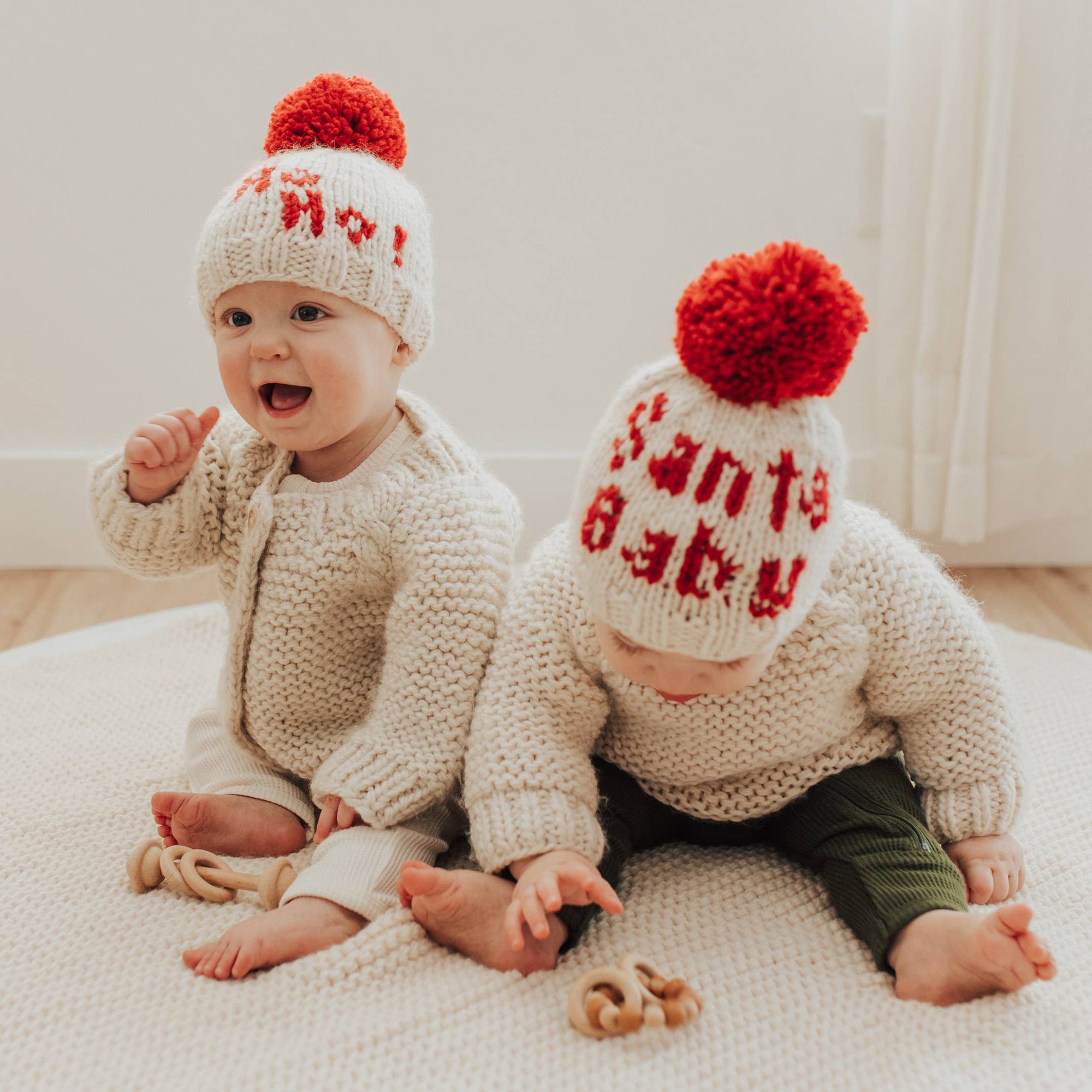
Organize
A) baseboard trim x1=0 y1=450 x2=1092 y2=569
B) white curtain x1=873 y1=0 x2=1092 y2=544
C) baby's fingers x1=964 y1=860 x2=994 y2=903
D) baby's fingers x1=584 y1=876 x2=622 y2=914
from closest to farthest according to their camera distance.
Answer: baby's fingers x1=584 y1=876 x2=622 y2=914
baby's fingers x1=964 y1=860 x2=994 y2=903
white curtain x1=873 y1=0 x2=1092 y2=544
baseboard trim x1=0 y1=450 x2=1092 y2=569

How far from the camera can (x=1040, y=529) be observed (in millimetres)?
1810

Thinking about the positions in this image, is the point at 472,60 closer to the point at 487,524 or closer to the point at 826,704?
the point at 487,524

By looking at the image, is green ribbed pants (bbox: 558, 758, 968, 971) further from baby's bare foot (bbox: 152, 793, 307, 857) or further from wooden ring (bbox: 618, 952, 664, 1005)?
baby's bare foot (bbox: 152, 793, 307, 857)

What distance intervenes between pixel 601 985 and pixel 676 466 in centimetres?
35

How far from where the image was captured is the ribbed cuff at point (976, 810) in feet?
2.88

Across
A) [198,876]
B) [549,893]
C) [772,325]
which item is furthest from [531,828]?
[772,325]

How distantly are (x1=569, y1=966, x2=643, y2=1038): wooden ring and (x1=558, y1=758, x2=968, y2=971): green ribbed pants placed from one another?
0.07m

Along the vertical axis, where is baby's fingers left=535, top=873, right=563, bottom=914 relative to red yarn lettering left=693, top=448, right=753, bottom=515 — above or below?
below

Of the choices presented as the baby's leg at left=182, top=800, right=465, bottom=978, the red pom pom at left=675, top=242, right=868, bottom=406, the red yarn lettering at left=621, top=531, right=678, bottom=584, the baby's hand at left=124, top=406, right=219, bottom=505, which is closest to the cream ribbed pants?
the baby's leg at left=182, top=800, right=465, bottom=978

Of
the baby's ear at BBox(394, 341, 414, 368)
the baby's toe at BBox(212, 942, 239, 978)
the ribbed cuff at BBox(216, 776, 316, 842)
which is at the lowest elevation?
the ribbed cuff at BBox(216, 776, 316, 842)

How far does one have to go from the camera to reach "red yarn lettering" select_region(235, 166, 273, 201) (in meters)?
0.89

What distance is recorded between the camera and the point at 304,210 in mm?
875

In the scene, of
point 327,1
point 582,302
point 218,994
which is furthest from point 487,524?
point 327,1

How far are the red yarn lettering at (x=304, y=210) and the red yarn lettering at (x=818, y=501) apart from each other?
0.42 meters
